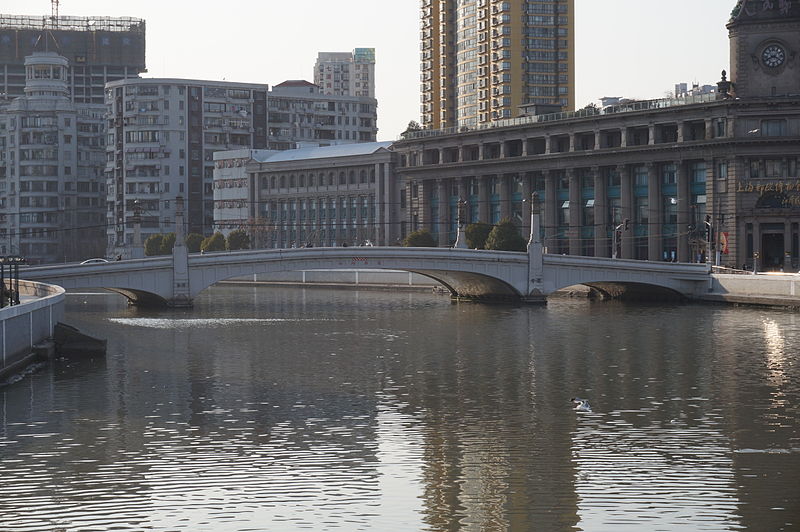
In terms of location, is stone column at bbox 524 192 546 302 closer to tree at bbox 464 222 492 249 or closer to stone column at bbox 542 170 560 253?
tree at bbox 464 222 492 249

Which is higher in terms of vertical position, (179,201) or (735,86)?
(735,86)

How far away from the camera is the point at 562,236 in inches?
6240

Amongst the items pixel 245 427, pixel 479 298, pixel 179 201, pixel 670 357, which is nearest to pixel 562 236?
pixel 479 298

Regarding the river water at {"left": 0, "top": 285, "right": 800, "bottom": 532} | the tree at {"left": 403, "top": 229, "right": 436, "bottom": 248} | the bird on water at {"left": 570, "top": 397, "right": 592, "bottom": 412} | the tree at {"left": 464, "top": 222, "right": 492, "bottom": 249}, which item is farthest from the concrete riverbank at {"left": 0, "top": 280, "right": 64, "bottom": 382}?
the tree at {"left": 403, "top": 229, "right": 436, "bottom": 248}

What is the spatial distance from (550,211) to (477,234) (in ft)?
47.6

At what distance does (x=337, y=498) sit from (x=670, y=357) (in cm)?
3611

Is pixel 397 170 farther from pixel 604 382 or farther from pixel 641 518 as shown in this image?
pixel 641 518

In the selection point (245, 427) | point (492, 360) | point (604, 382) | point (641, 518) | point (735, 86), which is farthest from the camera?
point (735, 86)

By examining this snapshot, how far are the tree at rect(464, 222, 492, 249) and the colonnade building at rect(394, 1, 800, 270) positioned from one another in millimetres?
12506

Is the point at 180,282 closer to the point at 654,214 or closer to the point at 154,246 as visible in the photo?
the point at 654,214

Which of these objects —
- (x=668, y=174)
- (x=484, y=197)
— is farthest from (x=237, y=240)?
(x=668, y=174)

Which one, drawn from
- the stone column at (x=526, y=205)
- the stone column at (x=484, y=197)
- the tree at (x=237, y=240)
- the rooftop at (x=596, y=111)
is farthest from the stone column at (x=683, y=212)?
the tree at (x=237, y=240)

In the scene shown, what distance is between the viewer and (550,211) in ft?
520

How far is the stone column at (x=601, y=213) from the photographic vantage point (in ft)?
495
